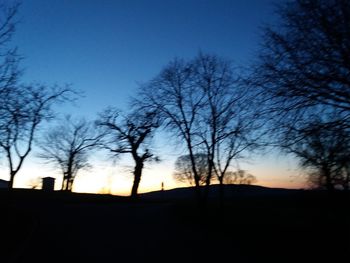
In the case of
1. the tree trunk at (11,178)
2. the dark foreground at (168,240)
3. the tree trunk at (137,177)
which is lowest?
the dark foreground at (168,240)

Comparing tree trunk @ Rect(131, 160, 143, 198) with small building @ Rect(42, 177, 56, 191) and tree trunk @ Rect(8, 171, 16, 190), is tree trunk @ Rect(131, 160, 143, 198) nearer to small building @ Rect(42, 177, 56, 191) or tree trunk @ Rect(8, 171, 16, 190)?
small building @ Rect(42, 177, 56, 191)

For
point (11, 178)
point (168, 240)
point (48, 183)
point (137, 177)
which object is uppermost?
point (48, 183)

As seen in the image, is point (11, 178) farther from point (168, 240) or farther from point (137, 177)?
point (137, 177)

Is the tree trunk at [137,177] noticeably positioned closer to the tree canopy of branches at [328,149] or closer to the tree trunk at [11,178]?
the tree trunk at [11,178]

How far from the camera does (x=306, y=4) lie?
35.7ft

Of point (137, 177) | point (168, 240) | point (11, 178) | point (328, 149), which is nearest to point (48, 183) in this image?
point (137, 177)

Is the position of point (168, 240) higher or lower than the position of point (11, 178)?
lower

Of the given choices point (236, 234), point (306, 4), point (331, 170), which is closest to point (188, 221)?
point (236, 234)


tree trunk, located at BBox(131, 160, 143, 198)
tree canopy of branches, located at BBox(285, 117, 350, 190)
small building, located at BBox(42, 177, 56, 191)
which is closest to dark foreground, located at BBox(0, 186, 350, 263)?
tree canopy of branches, located at BBox(285, 117, 350, 190)

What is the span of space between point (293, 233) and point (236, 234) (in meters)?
2.61

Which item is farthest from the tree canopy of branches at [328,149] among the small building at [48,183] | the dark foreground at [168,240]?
the small building at [48,183]

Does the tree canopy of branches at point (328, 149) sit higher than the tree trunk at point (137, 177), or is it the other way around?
the tree trunk at point (137, 177)

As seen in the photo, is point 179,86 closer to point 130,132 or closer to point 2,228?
point 2,228

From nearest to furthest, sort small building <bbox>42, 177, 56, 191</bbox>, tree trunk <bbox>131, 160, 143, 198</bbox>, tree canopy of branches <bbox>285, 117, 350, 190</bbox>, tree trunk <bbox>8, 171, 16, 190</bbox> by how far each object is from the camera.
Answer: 1. tree canopy of branches <bbox>285, 117, 350, 190</bbox>
2. tree trunk <bbox>8, 171, 16, 190</bbox>
3. tree trunk <bbox>131, 160, 143, 198</bbox>
4. small building <bbox>42, 177, 56, 191</bbox>
